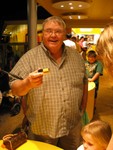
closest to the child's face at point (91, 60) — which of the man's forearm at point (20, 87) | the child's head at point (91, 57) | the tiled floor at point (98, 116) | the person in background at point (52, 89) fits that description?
the child's head at point (91, 57)

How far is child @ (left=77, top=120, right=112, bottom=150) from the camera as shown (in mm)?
1514

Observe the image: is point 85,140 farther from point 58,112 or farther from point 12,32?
point 12,32

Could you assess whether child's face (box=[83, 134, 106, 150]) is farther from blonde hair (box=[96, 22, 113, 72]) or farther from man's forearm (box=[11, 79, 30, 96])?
blonde hair (box=[96, 22, 113, 72])

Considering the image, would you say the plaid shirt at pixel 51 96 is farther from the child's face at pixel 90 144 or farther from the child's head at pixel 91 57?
the child's head at pixel 91 57

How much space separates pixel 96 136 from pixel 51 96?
49 centimetres

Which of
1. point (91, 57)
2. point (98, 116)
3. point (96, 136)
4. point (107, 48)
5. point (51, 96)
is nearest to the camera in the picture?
point (107, 48)

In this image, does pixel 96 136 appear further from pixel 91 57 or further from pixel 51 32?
pixel 91 57

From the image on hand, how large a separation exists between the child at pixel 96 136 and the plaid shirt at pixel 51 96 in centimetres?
32

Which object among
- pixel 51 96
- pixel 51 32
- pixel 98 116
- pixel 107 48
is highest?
pixel 51 32

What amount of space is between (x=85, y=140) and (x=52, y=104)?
400mm

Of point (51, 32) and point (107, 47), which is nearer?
point (107, 47)

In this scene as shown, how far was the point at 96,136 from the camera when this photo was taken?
60.2 inches

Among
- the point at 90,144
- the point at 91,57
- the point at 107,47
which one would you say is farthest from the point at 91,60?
the point at 107,47

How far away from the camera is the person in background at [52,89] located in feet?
6.07
